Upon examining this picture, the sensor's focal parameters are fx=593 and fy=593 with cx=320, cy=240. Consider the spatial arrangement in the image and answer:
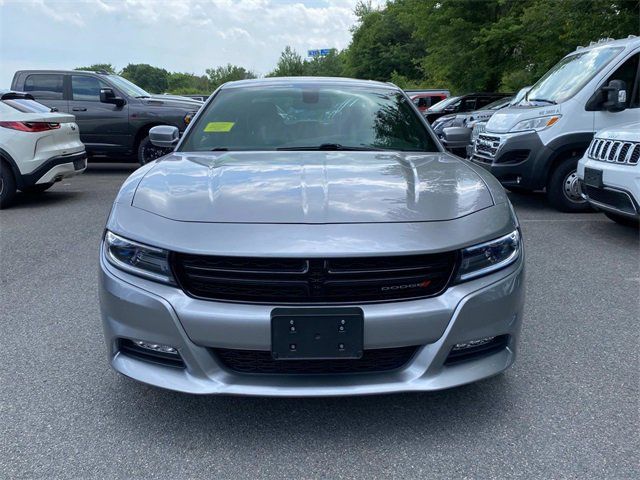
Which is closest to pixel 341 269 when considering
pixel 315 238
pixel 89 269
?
pixel 315 238

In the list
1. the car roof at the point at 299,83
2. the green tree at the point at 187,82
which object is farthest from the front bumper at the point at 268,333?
the green tree at the point at 187,82

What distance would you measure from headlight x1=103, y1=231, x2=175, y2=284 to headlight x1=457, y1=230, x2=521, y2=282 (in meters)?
1.16

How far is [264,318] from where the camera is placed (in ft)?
7.26

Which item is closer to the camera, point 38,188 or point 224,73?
point 38,188

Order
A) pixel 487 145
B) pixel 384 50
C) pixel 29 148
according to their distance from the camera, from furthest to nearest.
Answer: pixel 384 50 → pixel 487 145 → pixel 29 148

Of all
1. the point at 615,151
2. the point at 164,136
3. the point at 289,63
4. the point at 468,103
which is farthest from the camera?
the point at 289,63

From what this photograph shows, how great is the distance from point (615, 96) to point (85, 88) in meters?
8.85

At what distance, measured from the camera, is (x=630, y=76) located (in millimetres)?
7195

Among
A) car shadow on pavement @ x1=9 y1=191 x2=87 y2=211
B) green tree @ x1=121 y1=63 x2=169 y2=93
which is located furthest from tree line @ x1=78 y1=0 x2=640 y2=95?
green tree @ x1=121 y1=63 x2=169 y2=93

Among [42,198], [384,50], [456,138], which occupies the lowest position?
[42,198]

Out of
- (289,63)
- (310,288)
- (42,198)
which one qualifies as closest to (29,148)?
(42,198)

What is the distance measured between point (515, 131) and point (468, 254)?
18.4ft

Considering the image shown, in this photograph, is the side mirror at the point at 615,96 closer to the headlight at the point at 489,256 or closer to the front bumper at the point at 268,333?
the headlight at the point at 489,256

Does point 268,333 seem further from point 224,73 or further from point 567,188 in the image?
point 224,73
